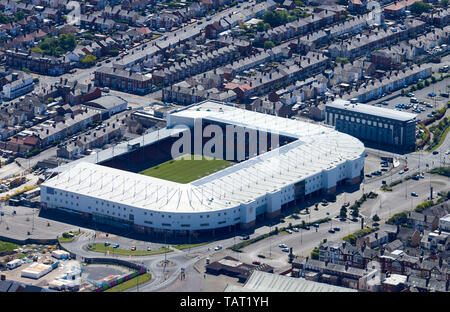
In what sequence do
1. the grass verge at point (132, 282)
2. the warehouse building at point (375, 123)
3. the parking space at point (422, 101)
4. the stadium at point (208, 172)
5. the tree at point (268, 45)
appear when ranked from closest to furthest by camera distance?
the grass verge at point (132, 282), the stadium at point (208, 172), the warehouse building at point (375, 123), the parking space at point (422, 101), the tree at point (268, 45)

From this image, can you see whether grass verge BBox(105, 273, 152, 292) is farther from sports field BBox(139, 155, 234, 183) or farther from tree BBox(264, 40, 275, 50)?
tree BBox(264, 40, 275, 50)

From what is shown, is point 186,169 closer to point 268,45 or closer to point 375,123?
point 375,123

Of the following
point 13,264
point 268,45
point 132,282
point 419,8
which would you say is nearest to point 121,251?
point 132,282

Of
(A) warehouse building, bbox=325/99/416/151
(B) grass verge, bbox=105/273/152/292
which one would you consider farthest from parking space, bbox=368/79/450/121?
(B) grass verge, bbox=105/273/152/292

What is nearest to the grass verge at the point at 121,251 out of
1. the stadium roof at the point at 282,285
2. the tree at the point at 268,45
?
the stadium roof at the point at 282,285

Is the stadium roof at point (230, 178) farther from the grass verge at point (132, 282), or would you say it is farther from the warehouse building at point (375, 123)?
the grass verge at point (132, 282)

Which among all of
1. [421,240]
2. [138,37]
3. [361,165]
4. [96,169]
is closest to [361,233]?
[421,240]
